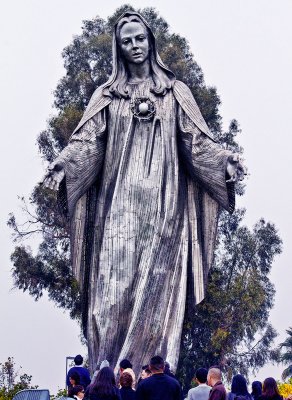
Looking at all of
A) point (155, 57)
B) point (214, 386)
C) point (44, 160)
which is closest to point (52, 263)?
point (44, 160)

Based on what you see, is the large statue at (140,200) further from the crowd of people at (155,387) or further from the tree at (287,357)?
the tree at (287,357)

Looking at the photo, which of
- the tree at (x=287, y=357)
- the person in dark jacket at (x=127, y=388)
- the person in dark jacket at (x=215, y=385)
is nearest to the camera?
the person in dark jacket at (x=215, y=385)

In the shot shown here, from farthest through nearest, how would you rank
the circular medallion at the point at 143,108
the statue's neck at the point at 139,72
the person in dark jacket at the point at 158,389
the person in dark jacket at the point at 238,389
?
1. the statue's neck at the point at 139,72
2. the circular medallion at the point at 143,108
3. the person in dark jacket at the point at 238,389
4. the person in dark jacket at the point at 158,389

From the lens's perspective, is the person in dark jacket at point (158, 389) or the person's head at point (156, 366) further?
the person's head at point (156, 366)

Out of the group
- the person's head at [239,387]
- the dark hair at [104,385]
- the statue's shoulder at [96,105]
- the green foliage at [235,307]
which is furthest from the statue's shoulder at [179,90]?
the green foliage at [235,307]

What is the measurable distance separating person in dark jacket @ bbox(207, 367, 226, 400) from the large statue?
11.4 ft

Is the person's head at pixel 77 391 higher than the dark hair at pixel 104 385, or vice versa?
the person's head at pixel 77 391

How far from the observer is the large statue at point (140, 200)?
773 inches

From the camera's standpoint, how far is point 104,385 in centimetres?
1404

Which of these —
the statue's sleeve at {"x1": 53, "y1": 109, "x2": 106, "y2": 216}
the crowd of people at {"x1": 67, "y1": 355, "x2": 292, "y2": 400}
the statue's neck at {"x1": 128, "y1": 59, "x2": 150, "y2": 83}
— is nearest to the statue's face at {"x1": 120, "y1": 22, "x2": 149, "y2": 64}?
the statue's neck at {"x1": 128, "y1": 59, "x2": 150, "y2": 83}

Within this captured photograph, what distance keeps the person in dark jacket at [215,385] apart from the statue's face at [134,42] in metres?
5.98

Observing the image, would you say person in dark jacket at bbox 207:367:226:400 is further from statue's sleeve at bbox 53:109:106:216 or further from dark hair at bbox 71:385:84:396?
statue's sleeve at bbox 53:109:106:216

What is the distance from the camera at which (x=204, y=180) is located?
20062mm

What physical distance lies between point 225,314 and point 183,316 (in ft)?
60.6
